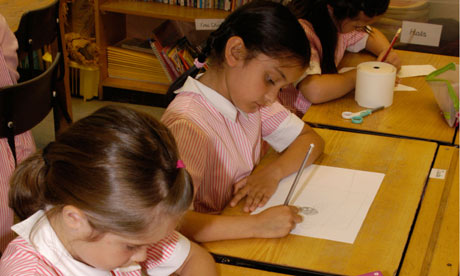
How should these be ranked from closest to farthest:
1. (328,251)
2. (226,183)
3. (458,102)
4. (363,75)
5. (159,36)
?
(328,251) → (226,183) → (458,102) → (363,75) → (159,36)

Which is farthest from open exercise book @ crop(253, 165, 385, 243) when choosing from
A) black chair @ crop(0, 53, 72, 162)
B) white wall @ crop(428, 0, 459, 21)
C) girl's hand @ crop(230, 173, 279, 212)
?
white wall @ crop(428, 0, 459, 21)

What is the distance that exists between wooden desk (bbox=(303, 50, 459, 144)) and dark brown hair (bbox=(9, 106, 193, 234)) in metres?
0.95

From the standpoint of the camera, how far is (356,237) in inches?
47.3

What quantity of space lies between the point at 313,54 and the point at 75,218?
129cm

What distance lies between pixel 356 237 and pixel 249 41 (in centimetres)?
52

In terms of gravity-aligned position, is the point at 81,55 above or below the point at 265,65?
below

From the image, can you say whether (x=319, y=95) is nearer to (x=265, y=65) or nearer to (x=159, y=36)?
Answer: (x=265, y=65)

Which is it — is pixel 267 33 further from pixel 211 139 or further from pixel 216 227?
pixel 216 227

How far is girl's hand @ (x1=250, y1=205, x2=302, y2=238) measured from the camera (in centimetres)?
119

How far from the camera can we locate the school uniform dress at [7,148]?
1674mm

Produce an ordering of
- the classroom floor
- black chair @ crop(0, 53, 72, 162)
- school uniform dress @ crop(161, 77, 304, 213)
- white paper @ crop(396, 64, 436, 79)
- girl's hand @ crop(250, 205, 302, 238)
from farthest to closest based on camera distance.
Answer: the classroom floor → white paper @ crop(396, 64, 436, 79) → black chair @ crop(0, 53, 72, 162) → school uniform dress @ crop(161, 77, 304, 213) → girl's hand @ crop(250, 205, 302, 238)

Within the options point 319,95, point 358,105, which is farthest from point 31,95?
point 358,105

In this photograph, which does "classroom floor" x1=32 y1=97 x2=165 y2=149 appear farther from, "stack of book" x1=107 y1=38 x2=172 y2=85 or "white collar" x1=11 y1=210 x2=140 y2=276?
"white collar" x1=11 y1=210 x2=140 y2=276

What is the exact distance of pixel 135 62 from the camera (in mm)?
3428
